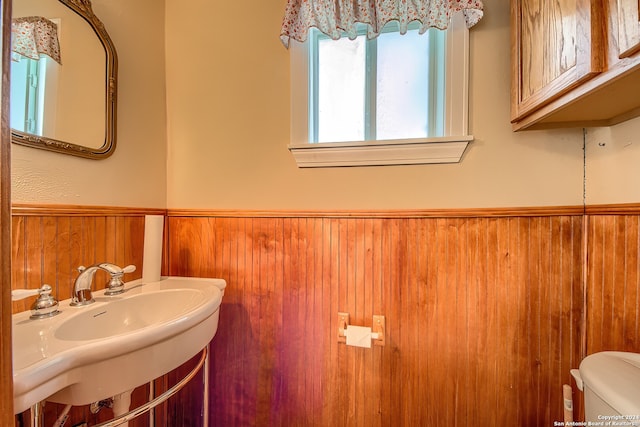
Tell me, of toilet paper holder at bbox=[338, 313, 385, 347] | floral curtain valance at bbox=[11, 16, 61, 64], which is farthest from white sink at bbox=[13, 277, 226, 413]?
floral curtain valance at bbox=[11, 16, 61, 64]

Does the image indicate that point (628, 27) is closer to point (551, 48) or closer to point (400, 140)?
point (551, 48)

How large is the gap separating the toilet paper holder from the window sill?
65cm

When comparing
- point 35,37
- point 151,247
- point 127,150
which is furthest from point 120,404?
point 35,37

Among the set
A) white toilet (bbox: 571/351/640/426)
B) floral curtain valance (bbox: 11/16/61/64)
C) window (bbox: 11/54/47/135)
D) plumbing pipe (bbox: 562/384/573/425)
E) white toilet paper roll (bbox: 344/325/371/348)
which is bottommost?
plumbing pipe (bbox: 562/384/573/425)

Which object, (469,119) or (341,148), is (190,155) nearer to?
(341,148)

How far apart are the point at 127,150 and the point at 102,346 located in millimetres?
846

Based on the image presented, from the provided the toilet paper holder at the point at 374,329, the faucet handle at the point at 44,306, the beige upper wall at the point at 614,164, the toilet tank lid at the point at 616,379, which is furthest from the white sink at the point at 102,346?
the beige upper wall at the point at 614,164

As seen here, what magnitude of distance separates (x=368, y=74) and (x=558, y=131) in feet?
2.59

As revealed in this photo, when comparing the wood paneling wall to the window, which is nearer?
the window

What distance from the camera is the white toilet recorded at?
571 millimetres

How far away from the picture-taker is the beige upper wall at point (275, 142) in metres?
1.00

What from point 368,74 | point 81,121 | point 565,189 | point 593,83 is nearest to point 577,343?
point 565,189

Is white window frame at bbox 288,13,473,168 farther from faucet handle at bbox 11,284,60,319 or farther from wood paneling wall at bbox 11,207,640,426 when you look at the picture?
faucet handle at bbox 11,284,60,319

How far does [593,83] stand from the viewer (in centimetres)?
64
